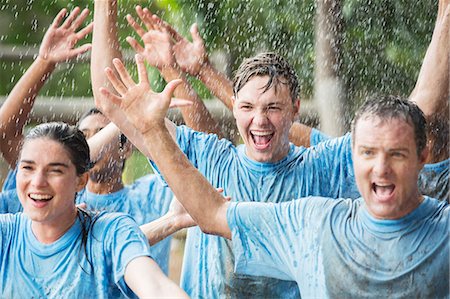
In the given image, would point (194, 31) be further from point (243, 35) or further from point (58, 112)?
point (243, 35)

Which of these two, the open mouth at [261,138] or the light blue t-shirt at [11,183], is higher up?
the light blue t-shirt at [11,183]

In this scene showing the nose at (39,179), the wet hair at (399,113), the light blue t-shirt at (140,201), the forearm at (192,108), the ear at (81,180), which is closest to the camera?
the wet hair at (399,113)

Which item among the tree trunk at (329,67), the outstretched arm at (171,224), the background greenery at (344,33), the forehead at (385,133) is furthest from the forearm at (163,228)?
the background greenery at (344,33)

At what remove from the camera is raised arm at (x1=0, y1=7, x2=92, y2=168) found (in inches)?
172

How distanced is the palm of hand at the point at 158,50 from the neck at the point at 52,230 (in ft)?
3.46

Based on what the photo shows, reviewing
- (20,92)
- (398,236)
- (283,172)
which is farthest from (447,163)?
(20,92)

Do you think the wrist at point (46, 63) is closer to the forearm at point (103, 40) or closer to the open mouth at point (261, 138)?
the forearm at point (103, 40)

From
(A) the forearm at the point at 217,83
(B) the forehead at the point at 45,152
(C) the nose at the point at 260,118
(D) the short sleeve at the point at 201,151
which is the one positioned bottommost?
(B) the forehead at the point at 45,152

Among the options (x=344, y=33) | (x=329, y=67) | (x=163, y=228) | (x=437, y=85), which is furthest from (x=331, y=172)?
(x=344, y=33)

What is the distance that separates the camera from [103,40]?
4254 mm

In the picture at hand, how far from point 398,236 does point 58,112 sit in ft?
9.62

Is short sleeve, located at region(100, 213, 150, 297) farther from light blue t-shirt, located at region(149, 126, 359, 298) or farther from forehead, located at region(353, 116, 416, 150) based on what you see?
forehead, located at region(353, 116, 416, 150)

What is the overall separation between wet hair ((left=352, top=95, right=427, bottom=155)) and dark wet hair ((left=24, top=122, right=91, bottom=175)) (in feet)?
2.93

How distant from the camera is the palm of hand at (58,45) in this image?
4484 millimetres
